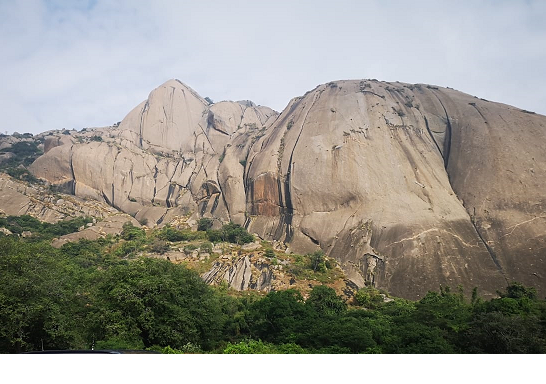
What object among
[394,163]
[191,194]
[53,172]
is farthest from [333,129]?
[53,172]

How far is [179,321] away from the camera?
1627cm

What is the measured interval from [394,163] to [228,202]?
18.5 meters

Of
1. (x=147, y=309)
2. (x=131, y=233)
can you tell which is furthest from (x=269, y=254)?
(x=147, y=309)

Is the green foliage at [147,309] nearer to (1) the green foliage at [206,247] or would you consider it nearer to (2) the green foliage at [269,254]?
(2) the green foliage at [269,254]

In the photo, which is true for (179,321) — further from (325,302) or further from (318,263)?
(318,263)

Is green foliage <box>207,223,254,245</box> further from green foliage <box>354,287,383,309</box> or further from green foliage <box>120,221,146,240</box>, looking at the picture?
green foliage <box>354,287,383,309</box>

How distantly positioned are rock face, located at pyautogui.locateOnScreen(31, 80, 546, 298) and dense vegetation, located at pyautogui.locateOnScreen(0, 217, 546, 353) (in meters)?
13.8

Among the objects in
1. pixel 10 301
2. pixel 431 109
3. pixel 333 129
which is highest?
pixel 431 109

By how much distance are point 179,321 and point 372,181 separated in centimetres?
2863

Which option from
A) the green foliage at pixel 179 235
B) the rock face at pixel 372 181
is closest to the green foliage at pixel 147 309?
the rock face at pixel 372 181

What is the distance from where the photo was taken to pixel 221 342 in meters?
19.9

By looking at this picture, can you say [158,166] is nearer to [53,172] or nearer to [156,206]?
[156,206]

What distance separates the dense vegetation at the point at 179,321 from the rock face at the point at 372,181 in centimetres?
1377

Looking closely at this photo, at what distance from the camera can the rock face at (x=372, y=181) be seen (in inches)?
1335
